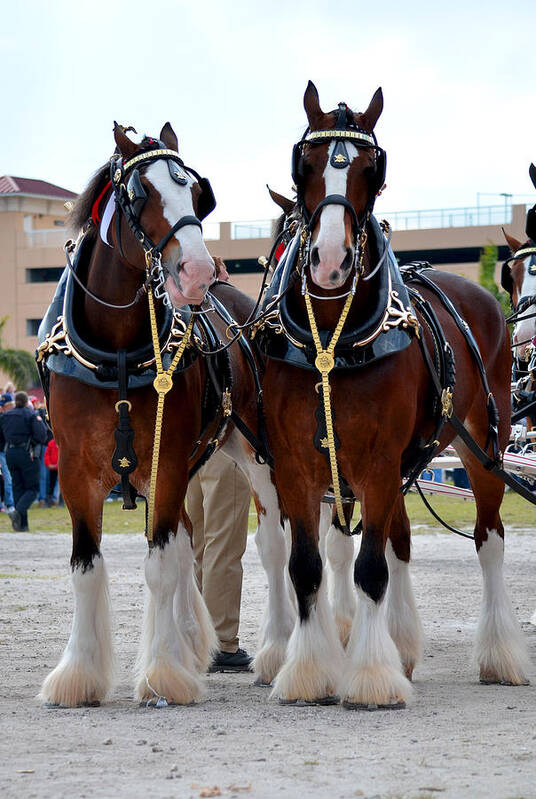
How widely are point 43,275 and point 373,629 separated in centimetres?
5918

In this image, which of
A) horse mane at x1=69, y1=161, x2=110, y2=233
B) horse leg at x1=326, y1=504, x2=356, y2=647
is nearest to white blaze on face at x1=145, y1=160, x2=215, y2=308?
horse mane at x1=69, y1=161, x2=110, y2=233

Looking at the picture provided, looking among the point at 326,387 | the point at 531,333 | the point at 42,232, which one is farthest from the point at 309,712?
the point at 42,232

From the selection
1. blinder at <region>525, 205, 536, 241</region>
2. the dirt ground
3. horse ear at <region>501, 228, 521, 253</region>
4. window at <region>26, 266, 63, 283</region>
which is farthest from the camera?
window at <region>26, 266, 63, 283</region>

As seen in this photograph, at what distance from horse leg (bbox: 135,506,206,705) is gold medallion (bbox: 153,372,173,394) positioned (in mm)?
575

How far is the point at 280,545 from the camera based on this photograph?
24.0ft

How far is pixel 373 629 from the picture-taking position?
5.73 meters

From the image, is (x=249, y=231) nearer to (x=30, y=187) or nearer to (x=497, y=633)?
(x=30, y=187)

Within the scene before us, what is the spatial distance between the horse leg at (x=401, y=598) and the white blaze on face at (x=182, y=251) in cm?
215

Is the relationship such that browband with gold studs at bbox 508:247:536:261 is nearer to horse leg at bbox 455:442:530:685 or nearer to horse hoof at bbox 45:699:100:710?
horse leg at bbox 455:442:530:685

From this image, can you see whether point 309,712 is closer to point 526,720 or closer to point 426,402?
point 526,720

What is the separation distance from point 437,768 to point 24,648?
405 centimetres

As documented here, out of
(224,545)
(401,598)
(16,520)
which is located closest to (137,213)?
(224,545)

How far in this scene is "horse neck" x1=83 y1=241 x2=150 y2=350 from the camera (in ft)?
19.6

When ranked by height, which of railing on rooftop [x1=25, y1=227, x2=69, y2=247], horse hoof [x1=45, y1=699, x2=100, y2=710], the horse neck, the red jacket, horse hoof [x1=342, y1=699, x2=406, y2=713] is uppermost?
railing on rooftop [x1=25, y1=227, x2=69, y2=247]
